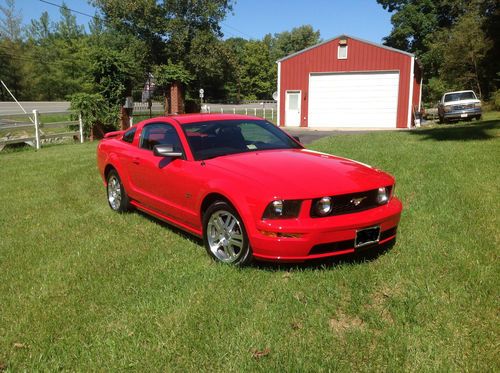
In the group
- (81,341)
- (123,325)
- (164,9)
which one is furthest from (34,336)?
(164,9)

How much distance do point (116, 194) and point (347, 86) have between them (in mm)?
21497

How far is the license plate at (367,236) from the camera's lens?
13.2ft

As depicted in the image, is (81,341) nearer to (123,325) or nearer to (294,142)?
(123,325)

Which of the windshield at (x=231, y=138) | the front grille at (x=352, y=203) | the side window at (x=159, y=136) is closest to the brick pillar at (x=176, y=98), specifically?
the side window at (x=159, y=136)

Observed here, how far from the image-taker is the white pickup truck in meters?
23.5

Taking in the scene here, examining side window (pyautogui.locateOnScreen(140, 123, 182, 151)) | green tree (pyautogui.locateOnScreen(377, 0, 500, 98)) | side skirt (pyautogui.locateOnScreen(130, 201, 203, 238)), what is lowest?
side skirt (pyautogui.locateOnScreen(130, 201, 203, 238))

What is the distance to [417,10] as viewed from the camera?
172ft

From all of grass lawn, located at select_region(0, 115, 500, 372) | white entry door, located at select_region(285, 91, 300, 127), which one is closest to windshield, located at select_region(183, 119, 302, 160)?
grass lawn, located at select_region(0, 115, 500, 372)

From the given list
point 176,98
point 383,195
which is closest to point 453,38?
point 176,98

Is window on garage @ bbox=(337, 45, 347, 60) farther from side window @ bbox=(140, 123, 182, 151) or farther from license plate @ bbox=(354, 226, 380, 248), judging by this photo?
license plate @ bbox=(354, 226, 380, 248)

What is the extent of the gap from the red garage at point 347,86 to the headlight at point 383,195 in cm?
2214

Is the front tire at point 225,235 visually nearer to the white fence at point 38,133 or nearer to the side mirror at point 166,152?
the side mirror at point 166,152

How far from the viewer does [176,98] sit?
841 inches

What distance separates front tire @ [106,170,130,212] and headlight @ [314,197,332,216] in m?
3.22
